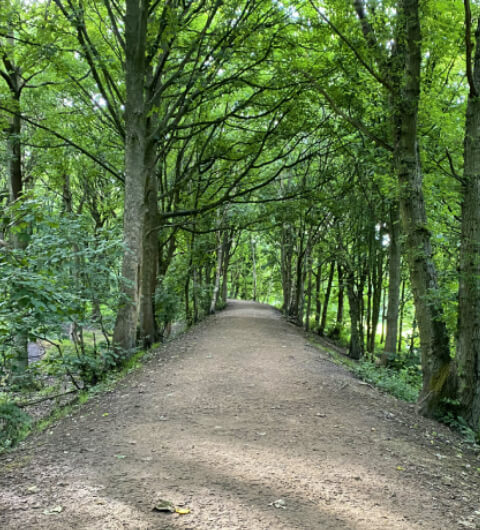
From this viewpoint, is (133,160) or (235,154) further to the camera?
(235,154)

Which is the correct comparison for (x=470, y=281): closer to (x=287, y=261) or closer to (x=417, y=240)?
(x=417, y=240)

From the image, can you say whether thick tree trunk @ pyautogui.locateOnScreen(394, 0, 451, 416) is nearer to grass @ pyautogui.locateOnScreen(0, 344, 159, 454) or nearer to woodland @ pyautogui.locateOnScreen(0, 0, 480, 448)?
woodland @ pyautogui.locateOnScreen(0, 0, 480, 448)

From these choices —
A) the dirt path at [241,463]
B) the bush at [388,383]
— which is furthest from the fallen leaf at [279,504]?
the bush at [388,383]

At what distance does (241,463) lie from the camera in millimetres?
4109

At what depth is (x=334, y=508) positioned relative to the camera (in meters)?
3.41

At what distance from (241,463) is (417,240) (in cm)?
432

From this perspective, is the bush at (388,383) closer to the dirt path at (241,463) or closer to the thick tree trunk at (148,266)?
the dirt path at (241,463)

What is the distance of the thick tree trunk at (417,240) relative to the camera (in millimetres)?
6625

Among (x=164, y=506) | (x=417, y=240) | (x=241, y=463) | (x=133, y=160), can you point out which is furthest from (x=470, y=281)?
(x=133, y=160)

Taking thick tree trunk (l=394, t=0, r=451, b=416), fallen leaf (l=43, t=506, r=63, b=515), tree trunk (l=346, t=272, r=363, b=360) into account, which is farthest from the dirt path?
tree trunk (l=346, t=272, r=363, b=360)

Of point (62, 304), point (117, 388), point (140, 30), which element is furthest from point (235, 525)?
point (140, 30)

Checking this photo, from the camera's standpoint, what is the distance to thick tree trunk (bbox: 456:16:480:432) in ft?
21.3

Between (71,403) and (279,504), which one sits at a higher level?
(279,504)

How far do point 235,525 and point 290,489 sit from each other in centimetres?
78
